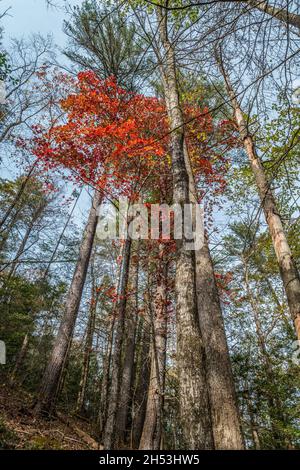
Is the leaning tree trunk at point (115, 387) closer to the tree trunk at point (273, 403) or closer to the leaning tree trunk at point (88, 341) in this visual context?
the leaning tree trunk at point (88, 341)

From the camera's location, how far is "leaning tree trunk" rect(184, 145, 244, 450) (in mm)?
1896

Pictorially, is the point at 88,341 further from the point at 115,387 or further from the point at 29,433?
the point at 115,387

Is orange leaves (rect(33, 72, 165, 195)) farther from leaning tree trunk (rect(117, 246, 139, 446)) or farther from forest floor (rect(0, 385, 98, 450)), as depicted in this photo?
forest floor (rect(0, 385, 98, 450))

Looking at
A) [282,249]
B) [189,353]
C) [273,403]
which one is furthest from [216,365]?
[273,403]

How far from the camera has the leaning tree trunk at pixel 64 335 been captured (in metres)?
5.34

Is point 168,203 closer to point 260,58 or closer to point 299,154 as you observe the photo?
point 299,154

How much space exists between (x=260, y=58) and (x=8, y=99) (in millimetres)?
9857

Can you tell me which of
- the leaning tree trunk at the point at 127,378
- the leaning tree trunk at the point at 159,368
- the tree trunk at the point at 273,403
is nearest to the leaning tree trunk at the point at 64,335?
the leaning tree trunk at the point at 127,378

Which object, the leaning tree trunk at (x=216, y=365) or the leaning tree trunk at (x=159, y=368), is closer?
the leaning tree trunk at (x=216, y=365)

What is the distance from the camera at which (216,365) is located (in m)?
2.16

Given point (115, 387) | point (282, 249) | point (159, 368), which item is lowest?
point (115, 387)

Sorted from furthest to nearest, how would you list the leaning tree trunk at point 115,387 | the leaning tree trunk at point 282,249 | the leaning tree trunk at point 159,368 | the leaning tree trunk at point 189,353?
the leaning tree trunk at point 159,368 → the leaning tree trunk at point 115,387 → the leaning tree trunk at point 282,249 → the leaning tree trunk at point 189,353

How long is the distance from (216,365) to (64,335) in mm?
4868

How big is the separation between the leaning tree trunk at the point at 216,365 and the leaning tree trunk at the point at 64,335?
14.2ft
